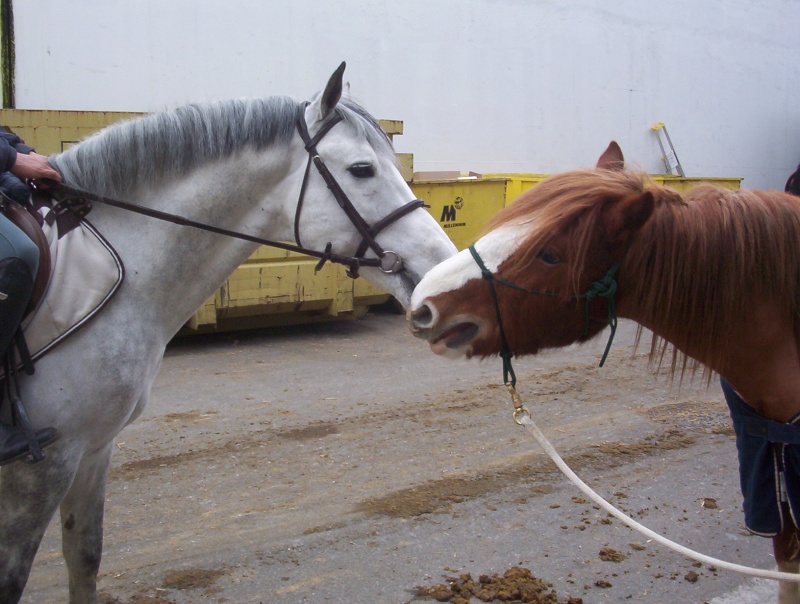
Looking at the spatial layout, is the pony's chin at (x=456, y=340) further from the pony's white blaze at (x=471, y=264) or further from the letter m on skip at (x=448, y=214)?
the letter m on skip at (x=448, y=214)

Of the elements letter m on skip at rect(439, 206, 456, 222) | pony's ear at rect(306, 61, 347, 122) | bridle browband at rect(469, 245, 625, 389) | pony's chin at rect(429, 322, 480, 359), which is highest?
pony's ear at rect(306, 61, 347, 122)

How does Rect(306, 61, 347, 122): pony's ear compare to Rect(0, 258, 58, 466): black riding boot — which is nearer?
Rect(0, 258, 58, 466): black riding boot

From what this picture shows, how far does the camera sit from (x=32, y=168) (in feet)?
8.05

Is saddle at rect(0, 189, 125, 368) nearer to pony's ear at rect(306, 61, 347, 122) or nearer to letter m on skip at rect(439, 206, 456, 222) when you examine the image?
pony's ear at rect(306, 61, 347, 122)

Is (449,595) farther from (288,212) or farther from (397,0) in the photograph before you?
(397,0)

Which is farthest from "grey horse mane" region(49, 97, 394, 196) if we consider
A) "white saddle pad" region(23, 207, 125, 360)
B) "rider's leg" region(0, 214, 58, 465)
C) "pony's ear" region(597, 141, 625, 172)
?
"pony's ear" region(597, 141, 625, 172)

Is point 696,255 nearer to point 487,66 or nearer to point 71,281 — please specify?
point 71,281

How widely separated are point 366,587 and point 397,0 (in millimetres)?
11185

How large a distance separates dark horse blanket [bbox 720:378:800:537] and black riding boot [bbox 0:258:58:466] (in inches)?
81.6

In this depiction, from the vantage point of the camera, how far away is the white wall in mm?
10016

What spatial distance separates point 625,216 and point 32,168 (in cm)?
187

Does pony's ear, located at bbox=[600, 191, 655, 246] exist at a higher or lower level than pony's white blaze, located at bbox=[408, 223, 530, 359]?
higher

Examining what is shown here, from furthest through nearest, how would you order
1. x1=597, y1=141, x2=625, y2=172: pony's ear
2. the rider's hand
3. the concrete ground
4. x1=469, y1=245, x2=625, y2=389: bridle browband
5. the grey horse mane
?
the concrete ground → the grey horse mane → the rider's hand → x1=597, y1=141, x2=625, y2=172: pony's ear → x1=469, y1=245, x2=625, y2=389: bridle browband

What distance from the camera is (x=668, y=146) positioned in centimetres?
1738
